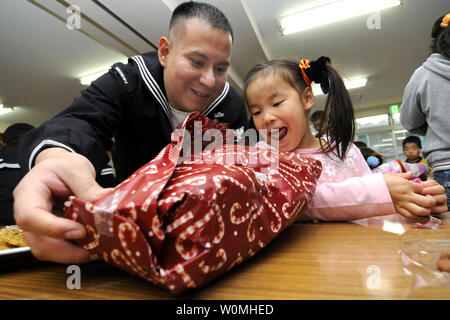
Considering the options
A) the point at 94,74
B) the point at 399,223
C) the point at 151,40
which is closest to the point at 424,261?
the point at 399,223

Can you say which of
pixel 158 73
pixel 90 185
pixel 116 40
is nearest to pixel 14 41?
pixel 116 40

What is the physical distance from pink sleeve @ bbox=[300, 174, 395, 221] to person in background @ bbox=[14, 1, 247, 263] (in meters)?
0.46

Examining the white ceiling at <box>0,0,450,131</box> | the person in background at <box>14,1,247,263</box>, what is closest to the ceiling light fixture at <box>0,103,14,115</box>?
the white ceiling at <box>0,0,450,131</box>

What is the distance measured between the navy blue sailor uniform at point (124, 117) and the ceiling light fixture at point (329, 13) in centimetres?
234

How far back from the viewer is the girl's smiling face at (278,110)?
89 centimetres

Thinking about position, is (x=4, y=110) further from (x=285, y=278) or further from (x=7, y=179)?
(x=285, y=278)

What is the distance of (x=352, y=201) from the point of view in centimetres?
56

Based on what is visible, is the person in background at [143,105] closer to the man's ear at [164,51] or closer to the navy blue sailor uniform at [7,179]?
the man's ear at [164,51]

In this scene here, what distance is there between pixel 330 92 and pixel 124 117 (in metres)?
0.73

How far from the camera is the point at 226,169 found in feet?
0.97

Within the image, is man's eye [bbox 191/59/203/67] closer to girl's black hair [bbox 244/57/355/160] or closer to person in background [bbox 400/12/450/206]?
girl's black hair [bbox 244/57/355/160]

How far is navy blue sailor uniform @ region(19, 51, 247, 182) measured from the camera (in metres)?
0.52

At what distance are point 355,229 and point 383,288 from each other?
0.28m

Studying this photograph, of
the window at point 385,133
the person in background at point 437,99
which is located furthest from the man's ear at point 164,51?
the window at point 385,133
